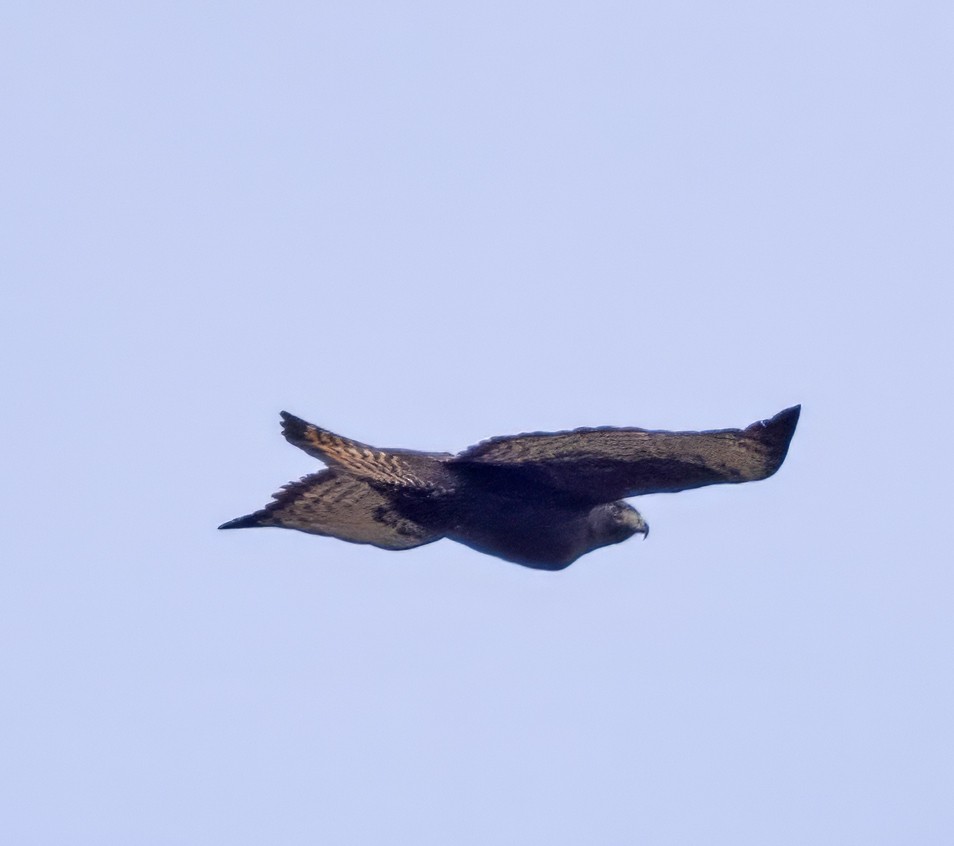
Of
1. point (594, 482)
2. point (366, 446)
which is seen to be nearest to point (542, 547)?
point (594, 482)

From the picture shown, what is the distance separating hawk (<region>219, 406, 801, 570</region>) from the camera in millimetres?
11867

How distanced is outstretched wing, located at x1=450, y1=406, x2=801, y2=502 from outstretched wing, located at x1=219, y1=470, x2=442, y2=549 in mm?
632

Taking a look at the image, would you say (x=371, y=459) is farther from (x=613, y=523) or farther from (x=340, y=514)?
(x=613, y=523)

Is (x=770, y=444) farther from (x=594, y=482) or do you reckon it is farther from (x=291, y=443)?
(x=291, y=443)

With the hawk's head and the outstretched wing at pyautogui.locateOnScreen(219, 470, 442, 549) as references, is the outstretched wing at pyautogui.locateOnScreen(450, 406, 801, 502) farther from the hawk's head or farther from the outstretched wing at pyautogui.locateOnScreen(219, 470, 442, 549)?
the outstretched wing at pyautogui.locateOnScreen(219, 470, 442, 549)

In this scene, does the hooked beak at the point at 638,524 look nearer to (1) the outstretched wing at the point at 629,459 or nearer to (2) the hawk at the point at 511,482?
(2) the hawk at the point at 511,482

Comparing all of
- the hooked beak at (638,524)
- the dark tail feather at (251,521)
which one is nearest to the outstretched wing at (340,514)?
the dark tail feather at (251,521)

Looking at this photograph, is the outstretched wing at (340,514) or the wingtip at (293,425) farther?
the outstretched wing at (340,514)

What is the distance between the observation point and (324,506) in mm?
12516

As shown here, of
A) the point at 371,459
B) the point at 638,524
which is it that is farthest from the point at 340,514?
the point at 638,524

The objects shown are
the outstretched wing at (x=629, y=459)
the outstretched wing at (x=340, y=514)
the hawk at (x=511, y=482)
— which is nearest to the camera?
the outstretched wing at (x=629, y=459)

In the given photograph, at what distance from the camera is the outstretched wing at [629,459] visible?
1175cm

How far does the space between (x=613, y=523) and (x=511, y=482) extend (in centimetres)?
115

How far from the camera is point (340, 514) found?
496 inches
